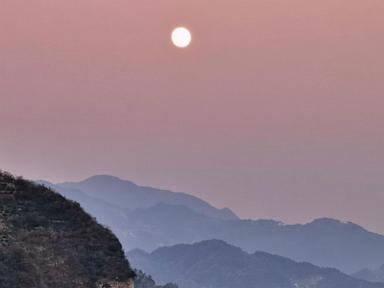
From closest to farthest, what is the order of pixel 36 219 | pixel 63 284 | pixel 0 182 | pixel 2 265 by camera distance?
pixel 2 265, pixel 63 284, pixel 36 219, pixel 0 182

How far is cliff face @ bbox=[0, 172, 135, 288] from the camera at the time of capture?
4206 cm

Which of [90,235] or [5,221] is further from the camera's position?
[90,235]

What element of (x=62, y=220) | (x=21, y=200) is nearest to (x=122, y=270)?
(x=62, y=220)

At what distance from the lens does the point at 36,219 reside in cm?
5059

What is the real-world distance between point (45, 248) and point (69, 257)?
2.10 metres

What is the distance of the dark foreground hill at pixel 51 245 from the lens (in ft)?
138

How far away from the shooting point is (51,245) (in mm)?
47438

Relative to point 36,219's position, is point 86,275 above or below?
below

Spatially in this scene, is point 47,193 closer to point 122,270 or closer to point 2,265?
point 122,270

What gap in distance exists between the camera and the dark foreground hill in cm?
4206

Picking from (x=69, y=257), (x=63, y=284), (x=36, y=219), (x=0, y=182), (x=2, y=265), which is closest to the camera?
(x=2, y=265)

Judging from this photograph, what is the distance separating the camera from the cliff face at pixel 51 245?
42.1m

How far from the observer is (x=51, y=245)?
47438 millimetres

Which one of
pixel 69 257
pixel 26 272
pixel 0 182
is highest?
pixel 0 182
